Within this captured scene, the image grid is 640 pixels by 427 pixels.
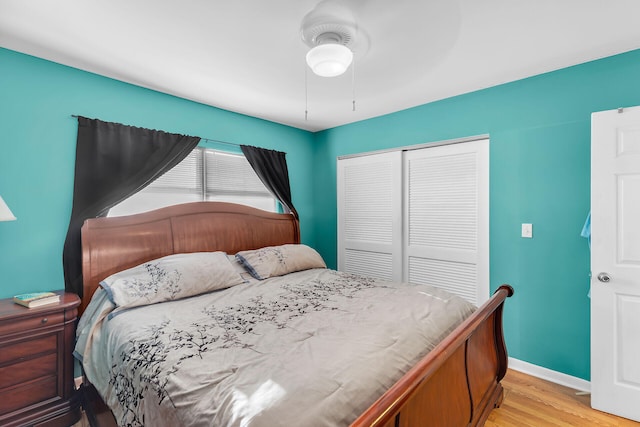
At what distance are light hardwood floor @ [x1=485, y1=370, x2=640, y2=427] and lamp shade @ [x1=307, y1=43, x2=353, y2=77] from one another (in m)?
2.47

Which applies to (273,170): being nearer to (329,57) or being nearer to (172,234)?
(172,234)

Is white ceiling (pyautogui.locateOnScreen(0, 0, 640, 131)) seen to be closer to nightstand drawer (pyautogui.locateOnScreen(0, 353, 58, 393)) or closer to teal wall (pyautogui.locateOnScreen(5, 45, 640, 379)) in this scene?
teal wall (pyautogui.locateOnScreen(5, 45, 640, 379))

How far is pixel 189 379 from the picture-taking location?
1.20 meters

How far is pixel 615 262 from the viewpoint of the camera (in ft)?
6.94

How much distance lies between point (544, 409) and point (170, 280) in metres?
2.81

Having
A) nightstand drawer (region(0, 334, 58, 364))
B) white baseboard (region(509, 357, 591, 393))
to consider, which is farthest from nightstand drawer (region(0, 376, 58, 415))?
white baseboard (region(509, 357, 591, 393))

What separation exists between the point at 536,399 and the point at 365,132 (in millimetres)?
3016

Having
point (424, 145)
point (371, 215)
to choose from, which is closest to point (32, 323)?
point (371, 215)

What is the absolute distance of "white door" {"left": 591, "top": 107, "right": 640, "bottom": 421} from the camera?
2.05m

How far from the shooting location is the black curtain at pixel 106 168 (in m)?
2.35

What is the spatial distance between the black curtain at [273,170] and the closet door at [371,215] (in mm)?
700

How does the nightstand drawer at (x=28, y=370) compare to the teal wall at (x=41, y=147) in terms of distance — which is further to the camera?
the teal wall at (x=41, y=147)

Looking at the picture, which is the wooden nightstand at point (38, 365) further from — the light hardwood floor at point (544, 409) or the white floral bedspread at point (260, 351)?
the light hardwood floor at point (544, 409)

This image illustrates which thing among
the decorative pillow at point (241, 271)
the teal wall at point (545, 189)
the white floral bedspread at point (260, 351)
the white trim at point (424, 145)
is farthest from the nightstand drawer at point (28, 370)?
the teal wall at point (545, 189)
